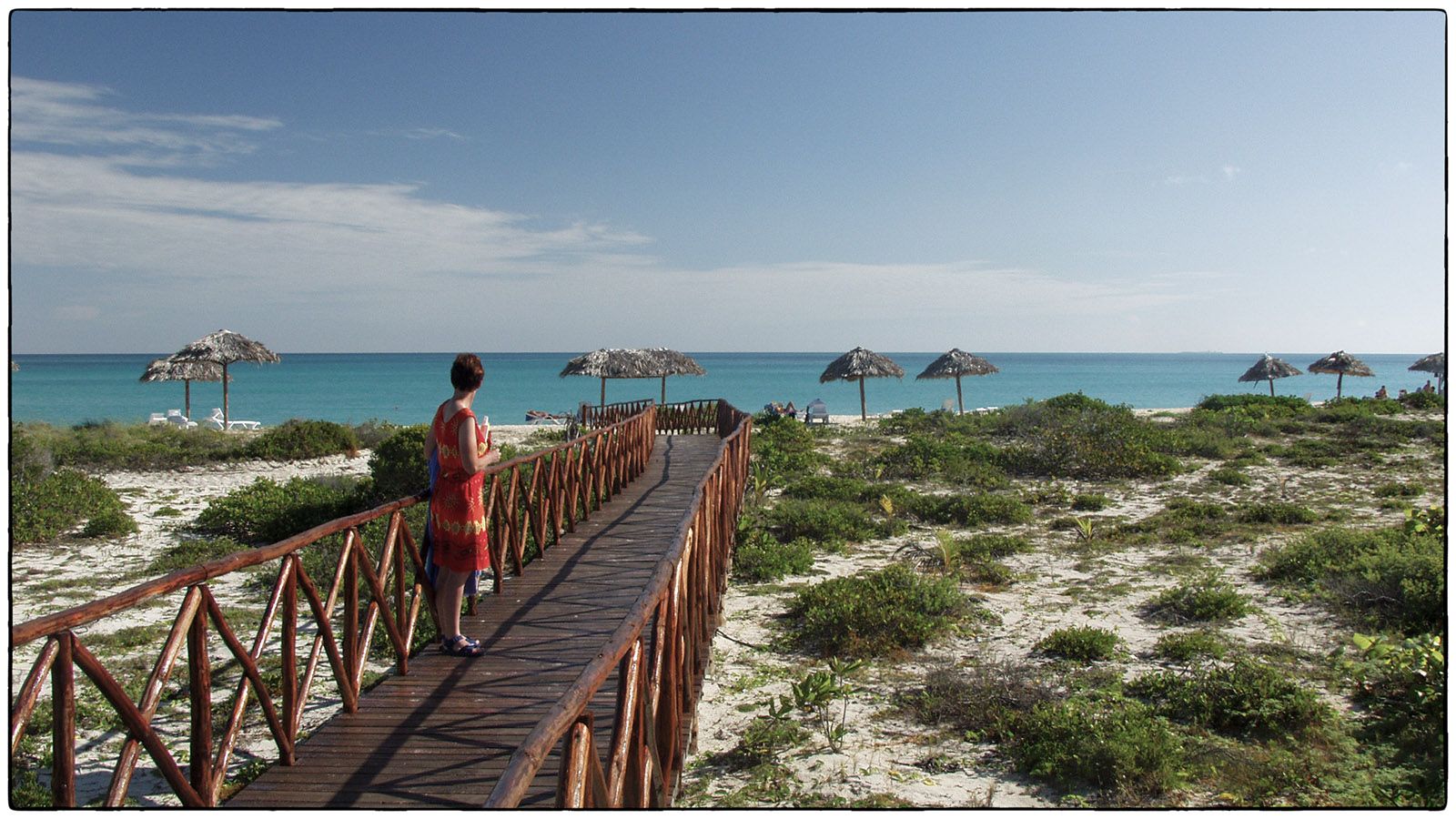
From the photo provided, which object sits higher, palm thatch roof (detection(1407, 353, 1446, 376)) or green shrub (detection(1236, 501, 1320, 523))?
palm thatch roof (detection(1407, 353, 1446, 376))

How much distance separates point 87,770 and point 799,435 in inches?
640

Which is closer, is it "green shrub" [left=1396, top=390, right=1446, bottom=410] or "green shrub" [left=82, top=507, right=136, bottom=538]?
"green shrub" [left=82, top=507, right=136, bottom=538]

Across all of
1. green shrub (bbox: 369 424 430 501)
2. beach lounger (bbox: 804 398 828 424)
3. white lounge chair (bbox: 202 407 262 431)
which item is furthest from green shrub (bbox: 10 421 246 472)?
beach lounger (bbox: 804 398 828 424)

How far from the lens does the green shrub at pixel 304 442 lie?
63.3 feet

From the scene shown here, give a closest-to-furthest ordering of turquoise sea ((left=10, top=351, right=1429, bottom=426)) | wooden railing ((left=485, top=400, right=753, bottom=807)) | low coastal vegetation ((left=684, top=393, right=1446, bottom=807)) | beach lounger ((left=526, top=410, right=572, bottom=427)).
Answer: wooden railing ((left=485, top=400, right=753, bottom=807)) → low coastal vegetation ((left=684, top=393, right=1446, bottom=807)) → beach lounger ((left=526, top=410, right=572, bottom=427)) → turquoise sea ((left=10, top=351, right=1429, bottom=426))

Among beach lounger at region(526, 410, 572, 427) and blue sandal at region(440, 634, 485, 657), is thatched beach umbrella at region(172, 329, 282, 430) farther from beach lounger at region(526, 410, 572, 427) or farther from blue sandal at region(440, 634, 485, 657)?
blue sandal at region(440, 634, 485, 657)

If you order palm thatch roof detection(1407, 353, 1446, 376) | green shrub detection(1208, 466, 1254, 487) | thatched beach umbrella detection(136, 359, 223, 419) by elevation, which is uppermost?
palm thatch roof detection(1407, 353, 1446, 376)

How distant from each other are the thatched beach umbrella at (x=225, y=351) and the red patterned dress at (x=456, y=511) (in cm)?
2647

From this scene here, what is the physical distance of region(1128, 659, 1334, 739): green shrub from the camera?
Answer: 17.2 ft

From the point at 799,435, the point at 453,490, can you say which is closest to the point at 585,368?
the point at 799,435

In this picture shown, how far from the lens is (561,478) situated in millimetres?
8445

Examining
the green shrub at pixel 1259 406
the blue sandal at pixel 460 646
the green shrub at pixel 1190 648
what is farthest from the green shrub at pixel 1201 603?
the green shrub at pixel 1259 406

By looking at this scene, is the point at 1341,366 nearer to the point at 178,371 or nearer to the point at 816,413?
the point at 816,413

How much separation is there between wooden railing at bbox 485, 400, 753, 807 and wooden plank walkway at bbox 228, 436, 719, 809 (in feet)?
1.39
